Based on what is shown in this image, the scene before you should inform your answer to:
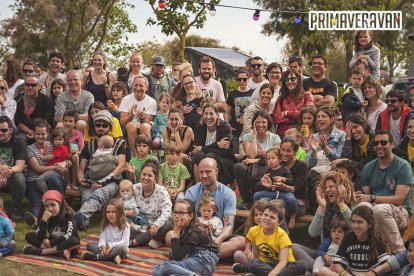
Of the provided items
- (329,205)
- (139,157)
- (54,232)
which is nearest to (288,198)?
(329,205)

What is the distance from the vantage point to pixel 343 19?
2875 cm

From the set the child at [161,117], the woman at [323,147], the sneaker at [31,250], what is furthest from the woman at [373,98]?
the sneaker at [31,250]

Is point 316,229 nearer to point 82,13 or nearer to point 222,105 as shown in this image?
point 222,105

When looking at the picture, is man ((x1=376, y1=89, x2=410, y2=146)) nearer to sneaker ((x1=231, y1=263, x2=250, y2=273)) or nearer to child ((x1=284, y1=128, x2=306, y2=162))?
child ((x1=284, y1=128, x2=306, y2=162))

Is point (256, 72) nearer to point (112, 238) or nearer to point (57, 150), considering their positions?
point (57, 150)

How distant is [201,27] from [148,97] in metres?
16.2

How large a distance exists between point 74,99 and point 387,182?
16.2 ft

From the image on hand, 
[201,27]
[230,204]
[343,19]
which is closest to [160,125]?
[230,204]

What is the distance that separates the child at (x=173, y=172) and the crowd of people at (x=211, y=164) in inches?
0.6

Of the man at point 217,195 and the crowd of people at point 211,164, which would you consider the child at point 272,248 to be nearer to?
the crowd of people at point 211,164

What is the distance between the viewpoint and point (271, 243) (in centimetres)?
675

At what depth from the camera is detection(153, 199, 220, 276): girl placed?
22.1 feet

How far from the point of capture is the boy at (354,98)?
8.87 meters

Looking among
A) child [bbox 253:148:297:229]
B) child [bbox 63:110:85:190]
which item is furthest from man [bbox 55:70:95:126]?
child [bbox 253:148:297:229]
